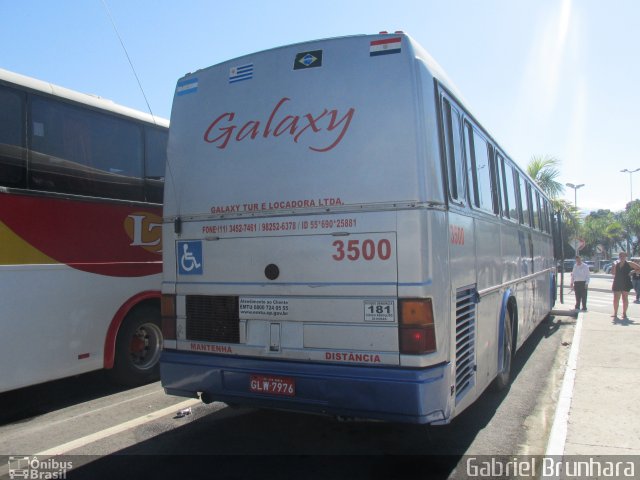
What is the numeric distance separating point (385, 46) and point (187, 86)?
1970 mm

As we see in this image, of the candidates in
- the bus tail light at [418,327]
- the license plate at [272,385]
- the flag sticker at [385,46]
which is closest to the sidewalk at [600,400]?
the bus tail light at [418,327]

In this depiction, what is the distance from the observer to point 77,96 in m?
6.27

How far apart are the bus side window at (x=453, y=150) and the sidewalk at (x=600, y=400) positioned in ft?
7.75

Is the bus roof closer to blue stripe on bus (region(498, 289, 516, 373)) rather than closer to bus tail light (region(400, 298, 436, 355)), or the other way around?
bus tail light (region(400, 298, 436, 355))

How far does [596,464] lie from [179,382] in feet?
11.5

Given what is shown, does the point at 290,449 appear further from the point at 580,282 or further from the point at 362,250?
the point at 580,282

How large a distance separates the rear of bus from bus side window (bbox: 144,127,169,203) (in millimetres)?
2439

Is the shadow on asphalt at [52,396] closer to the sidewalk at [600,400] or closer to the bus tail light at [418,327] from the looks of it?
the bus tail light at [418,327]

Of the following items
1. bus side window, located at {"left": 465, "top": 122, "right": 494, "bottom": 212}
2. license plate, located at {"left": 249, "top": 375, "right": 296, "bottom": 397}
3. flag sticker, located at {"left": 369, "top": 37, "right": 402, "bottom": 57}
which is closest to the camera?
flag sticker, located at {"left": 369, "top": 37, "right": 402, "bottom": 57}

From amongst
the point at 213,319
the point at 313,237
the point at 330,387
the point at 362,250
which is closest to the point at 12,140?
the point at 213,319

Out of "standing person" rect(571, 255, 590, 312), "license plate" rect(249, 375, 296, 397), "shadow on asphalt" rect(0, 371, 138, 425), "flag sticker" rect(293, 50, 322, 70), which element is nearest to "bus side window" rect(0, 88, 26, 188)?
"shadow on asphalt" rect(0, 371, 138, 425)

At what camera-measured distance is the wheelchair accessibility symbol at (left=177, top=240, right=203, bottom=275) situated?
15.2 ft

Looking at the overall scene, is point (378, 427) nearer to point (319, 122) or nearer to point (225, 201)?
point (225, 201)

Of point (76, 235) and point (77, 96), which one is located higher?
point (77, 96)
